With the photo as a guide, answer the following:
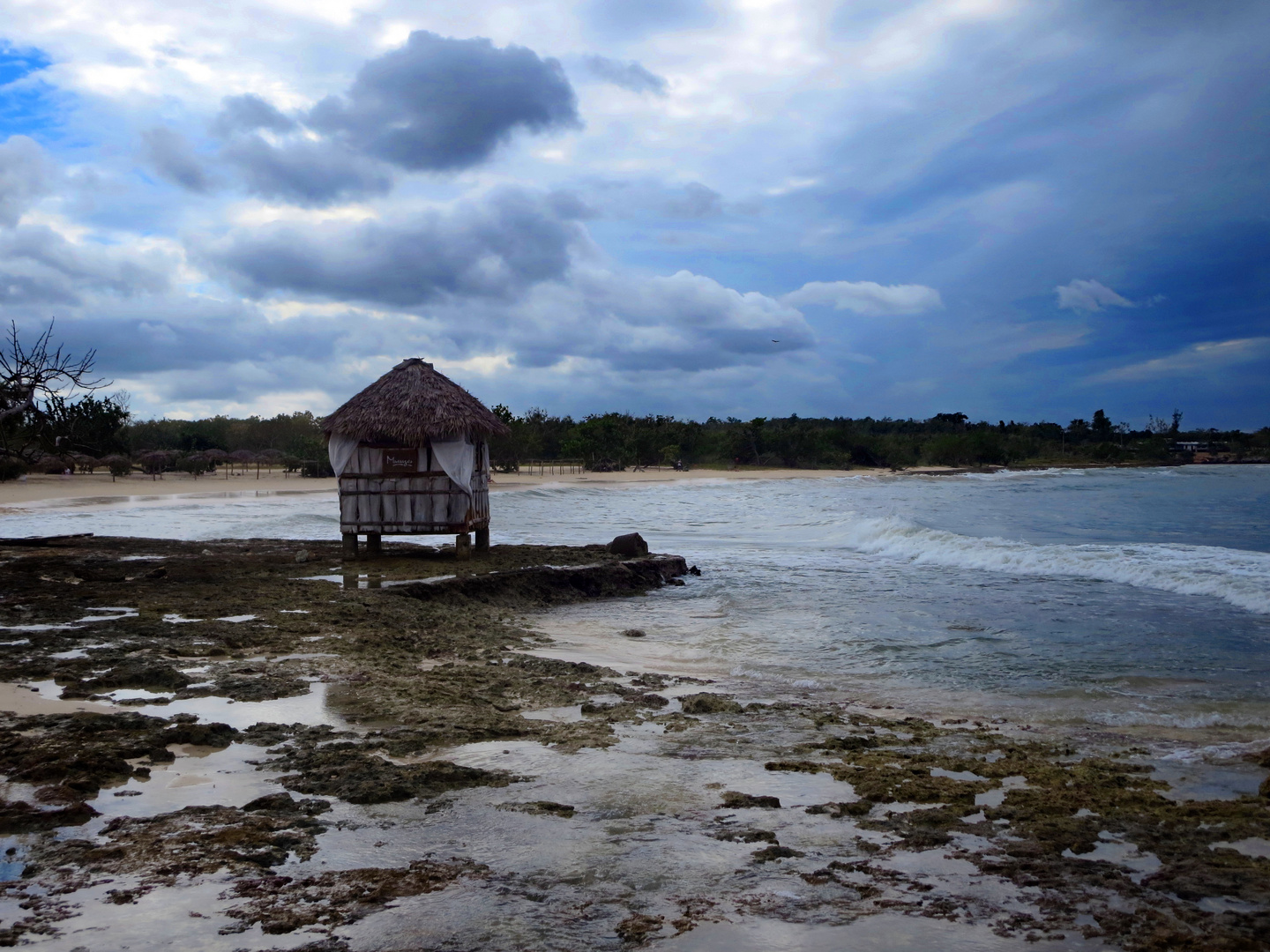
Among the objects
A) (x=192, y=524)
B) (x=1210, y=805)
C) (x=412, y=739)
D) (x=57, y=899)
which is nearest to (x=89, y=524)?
(x=192, y=524)

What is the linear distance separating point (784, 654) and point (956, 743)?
11.7ft

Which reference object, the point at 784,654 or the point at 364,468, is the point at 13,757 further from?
the point at 364,468

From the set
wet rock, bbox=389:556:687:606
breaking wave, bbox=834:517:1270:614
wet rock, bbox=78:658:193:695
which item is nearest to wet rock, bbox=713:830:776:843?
wet rock, bbox=78:658:193:695

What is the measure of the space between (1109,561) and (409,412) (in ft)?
44.8

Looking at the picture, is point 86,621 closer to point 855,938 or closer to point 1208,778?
point 855,938

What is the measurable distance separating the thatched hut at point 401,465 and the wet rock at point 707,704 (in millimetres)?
8080

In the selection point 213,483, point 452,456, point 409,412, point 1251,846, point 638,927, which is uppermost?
Result: point 409,412

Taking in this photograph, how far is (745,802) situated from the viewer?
4629mm

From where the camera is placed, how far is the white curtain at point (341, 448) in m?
14.3

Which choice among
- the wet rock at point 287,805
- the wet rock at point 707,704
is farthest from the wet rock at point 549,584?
the wet rock at point 287,805

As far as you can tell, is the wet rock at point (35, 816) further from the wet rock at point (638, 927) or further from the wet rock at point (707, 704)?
the wet rock at point (707, 704)

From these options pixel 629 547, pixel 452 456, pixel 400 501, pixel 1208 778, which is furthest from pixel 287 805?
pixel 629 547

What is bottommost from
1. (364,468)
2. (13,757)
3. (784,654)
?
(784,654)

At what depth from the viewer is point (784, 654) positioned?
9625 millimetres
